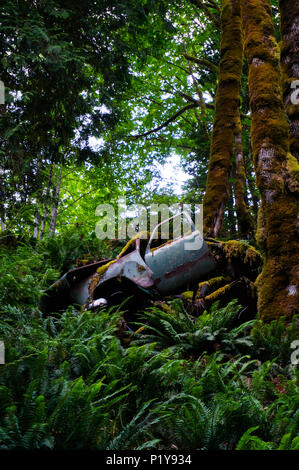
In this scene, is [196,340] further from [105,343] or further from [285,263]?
[285,263]

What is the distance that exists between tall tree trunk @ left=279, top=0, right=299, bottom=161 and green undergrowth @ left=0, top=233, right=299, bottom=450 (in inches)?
117

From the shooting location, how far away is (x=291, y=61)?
16.7 feet

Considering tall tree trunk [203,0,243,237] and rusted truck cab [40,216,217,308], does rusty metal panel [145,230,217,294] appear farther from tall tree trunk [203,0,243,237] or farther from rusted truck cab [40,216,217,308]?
tall tree trunk [203,0,243,237]

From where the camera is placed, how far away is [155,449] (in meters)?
2.01

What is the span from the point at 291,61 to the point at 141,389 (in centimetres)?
519

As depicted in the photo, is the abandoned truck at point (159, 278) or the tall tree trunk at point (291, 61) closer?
the tall tree trunk at point (291, 61)

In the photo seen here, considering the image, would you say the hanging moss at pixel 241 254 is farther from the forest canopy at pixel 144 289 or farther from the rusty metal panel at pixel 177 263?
the rusty metal panel at pixel 177 263

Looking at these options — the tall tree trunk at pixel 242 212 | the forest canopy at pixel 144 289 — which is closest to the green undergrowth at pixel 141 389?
the forest canopy at pixel 144 289

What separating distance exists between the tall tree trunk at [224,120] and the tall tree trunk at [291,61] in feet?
9.26

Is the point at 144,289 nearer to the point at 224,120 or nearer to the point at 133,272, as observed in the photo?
the point at 133,272

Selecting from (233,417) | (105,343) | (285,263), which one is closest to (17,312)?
(105,343)

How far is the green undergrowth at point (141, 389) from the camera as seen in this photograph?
1.89 m

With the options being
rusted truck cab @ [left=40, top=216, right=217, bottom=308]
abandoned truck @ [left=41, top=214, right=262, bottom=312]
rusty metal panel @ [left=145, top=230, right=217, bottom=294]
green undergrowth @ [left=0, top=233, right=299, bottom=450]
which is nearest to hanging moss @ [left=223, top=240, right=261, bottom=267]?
abandoned truck @ [left=41, top=214, right=262, bottom=312]
